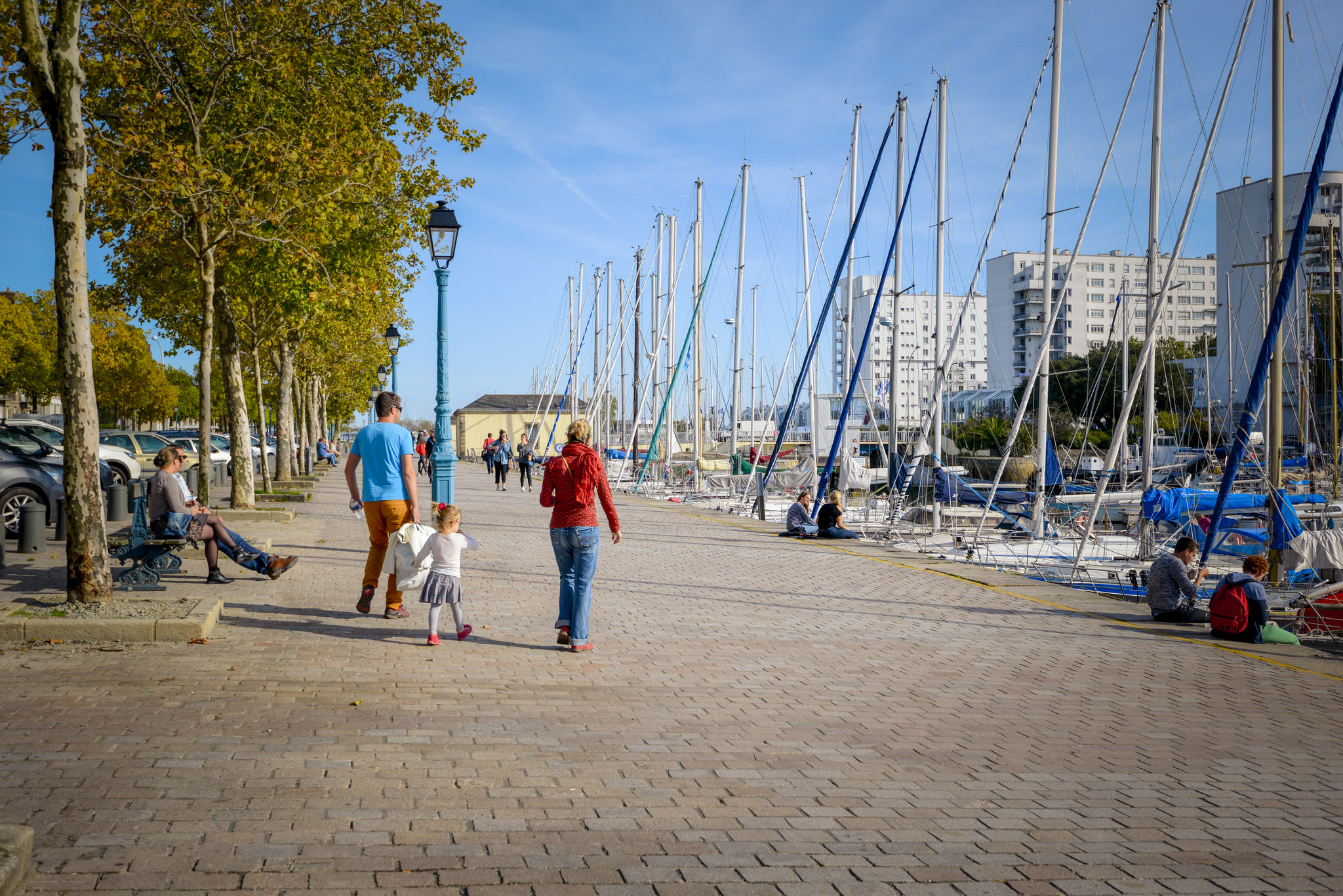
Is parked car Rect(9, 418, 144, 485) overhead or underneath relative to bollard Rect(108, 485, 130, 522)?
overhead

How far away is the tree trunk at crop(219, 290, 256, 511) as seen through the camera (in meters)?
17.1

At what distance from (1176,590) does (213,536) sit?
10.2 m

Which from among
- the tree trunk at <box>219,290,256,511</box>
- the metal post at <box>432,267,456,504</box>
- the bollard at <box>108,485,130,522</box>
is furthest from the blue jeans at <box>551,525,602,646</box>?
the bollard at <box>108,485,130,522</box>

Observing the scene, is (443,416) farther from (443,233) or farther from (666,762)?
(666,762)

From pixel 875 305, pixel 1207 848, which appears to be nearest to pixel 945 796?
pixel 1207 848

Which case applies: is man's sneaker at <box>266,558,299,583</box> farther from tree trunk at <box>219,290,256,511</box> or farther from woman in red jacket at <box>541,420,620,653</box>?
tree trunk at <box>219,290,256,511</box>

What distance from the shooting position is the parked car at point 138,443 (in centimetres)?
2709

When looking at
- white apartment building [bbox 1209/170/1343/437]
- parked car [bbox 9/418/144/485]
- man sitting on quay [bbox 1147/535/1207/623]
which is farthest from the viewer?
white apartment building [bbox 1209/170/1343/437]

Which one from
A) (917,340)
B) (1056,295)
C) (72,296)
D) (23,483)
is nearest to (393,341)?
(23,483)

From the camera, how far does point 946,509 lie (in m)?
21.7

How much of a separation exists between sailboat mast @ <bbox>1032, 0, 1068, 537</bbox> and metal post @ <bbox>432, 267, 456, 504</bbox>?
36.2 feet

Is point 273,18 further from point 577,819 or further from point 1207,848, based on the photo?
point 1207,848

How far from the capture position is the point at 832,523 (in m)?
19.5

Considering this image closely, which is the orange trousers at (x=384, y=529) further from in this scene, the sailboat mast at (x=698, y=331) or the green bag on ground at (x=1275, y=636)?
the sailboat mast at (x=698, y=331)
